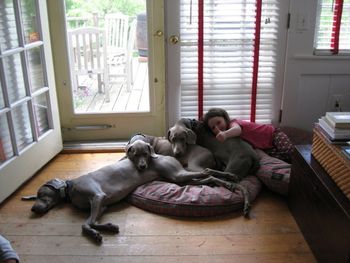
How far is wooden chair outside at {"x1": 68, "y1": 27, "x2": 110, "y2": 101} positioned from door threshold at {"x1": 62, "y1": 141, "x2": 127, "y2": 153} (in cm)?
47

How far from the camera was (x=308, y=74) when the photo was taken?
9.34 feet

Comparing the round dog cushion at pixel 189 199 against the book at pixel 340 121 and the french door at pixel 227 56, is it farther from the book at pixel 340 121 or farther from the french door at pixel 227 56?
the french door at pixel 227 56

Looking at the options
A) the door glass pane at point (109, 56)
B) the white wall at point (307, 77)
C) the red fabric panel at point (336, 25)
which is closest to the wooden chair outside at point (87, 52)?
the door glass pane at point (109, 56)

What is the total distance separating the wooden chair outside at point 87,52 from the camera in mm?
2965

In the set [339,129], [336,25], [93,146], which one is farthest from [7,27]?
[336,25]

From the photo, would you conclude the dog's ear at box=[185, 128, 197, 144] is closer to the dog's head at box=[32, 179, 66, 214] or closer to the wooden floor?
the wooden floor

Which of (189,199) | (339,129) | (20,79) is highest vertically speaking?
(20,79)

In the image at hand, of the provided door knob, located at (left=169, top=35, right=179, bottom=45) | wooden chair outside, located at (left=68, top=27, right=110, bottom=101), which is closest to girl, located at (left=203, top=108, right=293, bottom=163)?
door knob, located at (left=169, top=35, right=179, bottom=45)

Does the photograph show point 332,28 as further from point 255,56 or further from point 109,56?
point 109,56

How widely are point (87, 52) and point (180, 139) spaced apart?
116 centimetres

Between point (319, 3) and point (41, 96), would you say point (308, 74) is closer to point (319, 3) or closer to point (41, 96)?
point (319, 3)

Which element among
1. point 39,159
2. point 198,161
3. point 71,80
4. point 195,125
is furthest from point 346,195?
point 71,80

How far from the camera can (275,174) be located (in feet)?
7.30

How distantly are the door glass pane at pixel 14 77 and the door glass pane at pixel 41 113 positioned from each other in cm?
18
